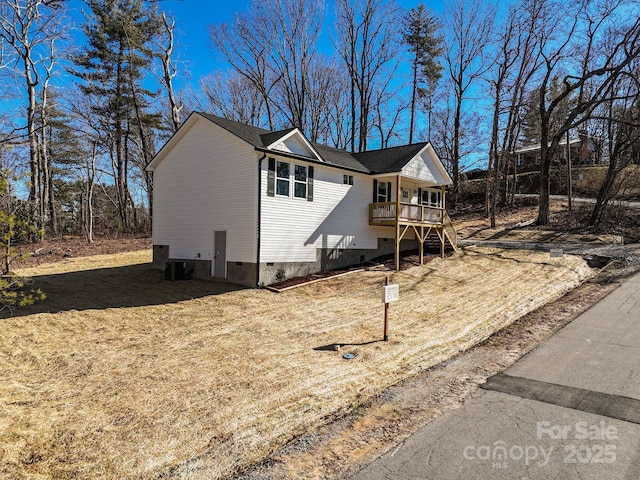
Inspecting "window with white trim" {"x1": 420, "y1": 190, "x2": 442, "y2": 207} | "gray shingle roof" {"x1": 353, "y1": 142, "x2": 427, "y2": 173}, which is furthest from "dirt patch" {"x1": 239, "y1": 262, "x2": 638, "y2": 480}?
"window with white trim" {"x1": 420, "y1": 190, "x2": 442, "y2": 207}

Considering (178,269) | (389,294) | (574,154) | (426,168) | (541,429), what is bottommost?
(541,429)

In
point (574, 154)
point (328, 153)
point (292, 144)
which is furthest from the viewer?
point (574, 154)

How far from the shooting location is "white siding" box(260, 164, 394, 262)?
13.4m

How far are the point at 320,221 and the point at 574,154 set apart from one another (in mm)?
38803

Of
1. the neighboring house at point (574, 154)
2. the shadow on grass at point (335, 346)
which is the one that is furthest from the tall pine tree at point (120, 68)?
the neighboring house at point (574, 154)

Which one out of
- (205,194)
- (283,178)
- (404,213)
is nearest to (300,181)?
(283,178)

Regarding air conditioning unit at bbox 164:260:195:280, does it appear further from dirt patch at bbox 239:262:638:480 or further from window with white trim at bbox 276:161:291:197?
dirt patch at bbox 239:262:638:480

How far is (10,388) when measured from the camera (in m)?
5.29

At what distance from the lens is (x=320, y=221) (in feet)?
50.1

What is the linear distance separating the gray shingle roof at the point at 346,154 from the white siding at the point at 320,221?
786mm

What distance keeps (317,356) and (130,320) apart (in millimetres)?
5645

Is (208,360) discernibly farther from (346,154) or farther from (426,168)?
(426,168)

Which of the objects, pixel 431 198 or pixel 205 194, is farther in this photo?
pixel 431 198

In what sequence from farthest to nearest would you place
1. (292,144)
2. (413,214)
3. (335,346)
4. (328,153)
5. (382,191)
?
(382,191) → (328,153) → (413,214) → (292,144) → (335,346)
